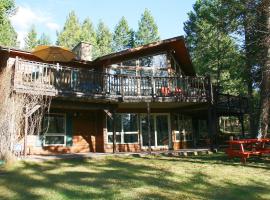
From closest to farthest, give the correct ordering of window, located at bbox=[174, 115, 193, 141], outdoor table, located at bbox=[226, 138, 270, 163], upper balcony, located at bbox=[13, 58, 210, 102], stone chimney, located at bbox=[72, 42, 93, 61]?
outdoor table, located at bbox=[226, 138, 270, 163] < upper balcony, located at bbox=[13, 58, 210, 102] < window, located at bbox=[174, 115, 193, 141] < stone chimney, located at bbox=[72, 42, 93, 61]

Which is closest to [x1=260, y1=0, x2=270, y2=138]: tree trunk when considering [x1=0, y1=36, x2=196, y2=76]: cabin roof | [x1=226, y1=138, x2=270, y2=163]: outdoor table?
[x1=226, y1=138, x2=270, y2=163]: outdoor table

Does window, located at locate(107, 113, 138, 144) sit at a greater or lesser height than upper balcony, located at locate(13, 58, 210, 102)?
lesser

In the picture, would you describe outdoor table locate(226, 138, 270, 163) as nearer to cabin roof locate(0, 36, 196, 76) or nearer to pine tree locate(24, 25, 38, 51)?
cabin roof locate(0, 36, 196, 76)

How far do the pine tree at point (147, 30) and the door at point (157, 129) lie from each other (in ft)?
105

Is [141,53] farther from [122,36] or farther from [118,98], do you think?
[122,36]

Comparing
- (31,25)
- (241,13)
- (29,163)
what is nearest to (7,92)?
(29,163)

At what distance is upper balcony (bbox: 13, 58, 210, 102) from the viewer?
13.0 m

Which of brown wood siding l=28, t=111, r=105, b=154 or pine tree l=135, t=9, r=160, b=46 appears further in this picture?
pine tree l=135, t=9, r=160, b=46

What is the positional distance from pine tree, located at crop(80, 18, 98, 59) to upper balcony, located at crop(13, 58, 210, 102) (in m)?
34.2

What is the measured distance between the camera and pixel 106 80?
15.4 m

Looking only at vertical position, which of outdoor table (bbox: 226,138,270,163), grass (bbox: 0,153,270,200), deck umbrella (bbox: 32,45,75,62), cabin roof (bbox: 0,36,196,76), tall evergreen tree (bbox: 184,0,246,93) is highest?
tall evergreen tree (bbox: 184,0,246,93)

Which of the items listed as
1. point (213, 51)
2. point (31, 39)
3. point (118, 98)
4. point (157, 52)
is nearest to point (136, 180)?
point (118, 98)

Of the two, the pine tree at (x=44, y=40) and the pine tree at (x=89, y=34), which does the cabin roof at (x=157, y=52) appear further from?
the pine tree at (x=44, y=40)

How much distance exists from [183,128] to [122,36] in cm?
3563
